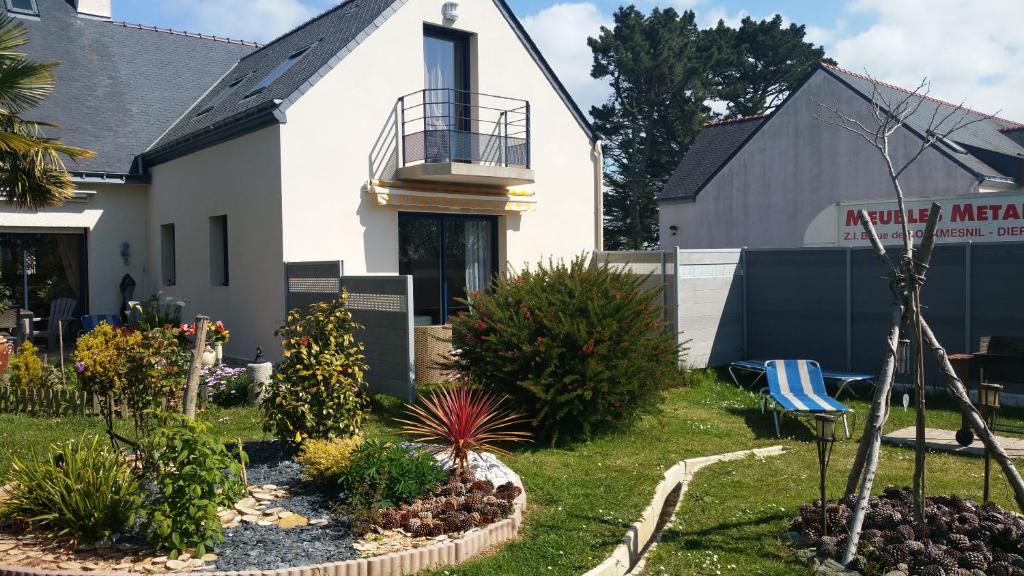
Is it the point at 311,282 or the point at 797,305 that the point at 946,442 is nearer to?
the point at 797,305

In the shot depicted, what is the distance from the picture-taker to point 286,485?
711 centimetres

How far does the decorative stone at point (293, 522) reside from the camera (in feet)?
20.2

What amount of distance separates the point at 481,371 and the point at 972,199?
12.8 m

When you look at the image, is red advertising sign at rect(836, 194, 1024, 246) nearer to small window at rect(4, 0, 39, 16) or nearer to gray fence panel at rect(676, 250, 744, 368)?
gray fence panel at rect(676, 250, 744, 368)

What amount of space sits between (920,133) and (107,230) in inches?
755

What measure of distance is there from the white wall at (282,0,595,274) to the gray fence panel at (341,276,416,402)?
8.23ft

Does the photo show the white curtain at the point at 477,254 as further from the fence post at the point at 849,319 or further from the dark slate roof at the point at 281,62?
the fence post at the point at 849,319

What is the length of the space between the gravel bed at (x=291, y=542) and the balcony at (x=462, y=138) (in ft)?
28.8

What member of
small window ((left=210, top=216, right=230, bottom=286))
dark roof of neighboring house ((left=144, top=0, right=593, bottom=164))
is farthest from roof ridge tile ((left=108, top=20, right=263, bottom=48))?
small window ((left=210, top=216, right=230, bottom=286))

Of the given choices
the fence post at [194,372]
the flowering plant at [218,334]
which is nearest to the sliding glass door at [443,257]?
the flowering plant at [218,334]

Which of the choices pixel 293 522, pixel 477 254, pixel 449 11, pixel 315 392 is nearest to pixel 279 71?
pixel 449 11

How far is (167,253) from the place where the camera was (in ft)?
59.2

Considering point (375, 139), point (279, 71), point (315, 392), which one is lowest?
→ point (315, 392)

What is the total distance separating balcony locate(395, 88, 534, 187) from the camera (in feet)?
49.3
